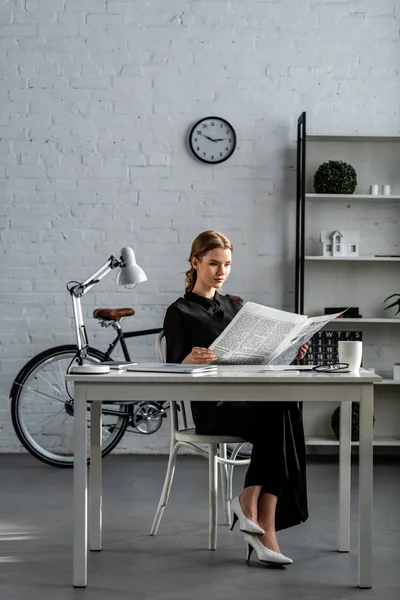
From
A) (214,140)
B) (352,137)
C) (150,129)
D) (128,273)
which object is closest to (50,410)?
(128,273)

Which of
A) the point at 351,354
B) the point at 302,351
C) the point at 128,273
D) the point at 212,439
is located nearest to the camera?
the point at 351,354

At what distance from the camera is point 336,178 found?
15.9 ft

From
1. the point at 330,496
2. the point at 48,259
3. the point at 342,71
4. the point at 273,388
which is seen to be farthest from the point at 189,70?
the point at 273,388

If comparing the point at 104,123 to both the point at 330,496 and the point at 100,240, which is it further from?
the point at 330,496

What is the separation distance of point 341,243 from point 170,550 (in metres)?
2.46

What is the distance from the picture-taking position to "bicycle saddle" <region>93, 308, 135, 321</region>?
474cm

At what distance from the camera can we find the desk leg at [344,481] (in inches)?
118

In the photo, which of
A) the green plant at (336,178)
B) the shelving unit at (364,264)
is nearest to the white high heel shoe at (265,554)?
Answer: the shelving unit at (364,264)

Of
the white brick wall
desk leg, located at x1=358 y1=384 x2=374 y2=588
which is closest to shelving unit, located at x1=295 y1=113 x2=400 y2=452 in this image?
the white brick wall

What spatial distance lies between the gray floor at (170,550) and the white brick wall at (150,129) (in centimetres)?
117

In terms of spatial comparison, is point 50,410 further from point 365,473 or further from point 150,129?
point 365,473

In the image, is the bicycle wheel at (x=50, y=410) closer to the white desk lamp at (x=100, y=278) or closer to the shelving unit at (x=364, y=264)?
the white desk lamp at (x=100, y=278)

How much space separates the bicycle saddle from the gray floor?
884 millimetres

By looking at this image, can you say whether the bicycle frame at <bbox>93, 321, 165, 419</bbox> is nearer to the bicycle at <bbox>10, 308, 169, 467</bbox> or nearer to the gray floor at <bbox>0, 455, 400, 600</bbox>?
the bicycle at <bbox>10, 308, 169, 467</bbox>
